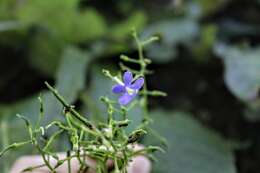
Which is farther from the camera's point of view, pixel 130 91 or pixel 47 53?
pixel 47 53

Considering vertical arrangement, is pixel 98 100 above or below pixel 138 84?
above

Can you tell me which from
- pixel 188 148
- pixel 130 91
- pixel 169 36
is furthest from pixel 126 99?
pixel 169 36

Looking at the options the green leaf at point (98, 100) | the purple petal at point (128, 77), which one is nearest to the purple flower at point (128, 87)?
the purple petal at point (128, 77)

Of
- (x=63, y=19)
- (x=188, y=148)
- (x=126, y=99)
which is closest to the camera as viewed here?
(x=126, y=99)

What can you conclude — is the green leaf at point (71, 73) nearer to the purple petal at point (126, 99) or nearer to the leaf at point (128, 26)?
the leaf at point (128, 26)

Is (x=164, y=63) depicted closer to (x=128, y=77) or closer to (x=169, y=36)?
(x=169, y=36)
